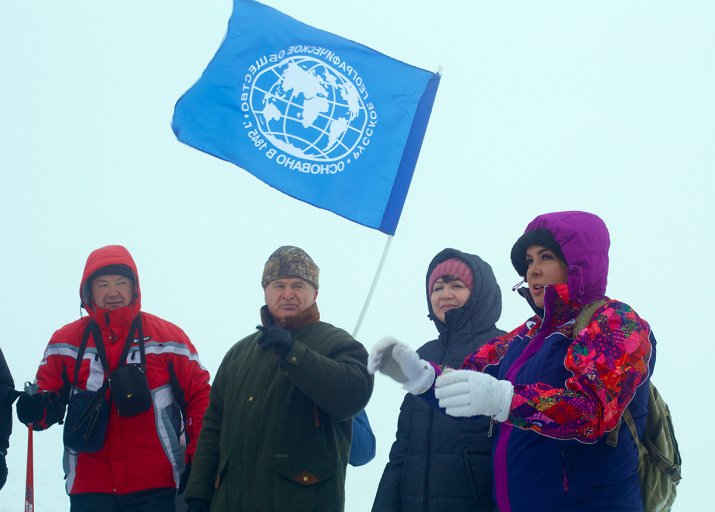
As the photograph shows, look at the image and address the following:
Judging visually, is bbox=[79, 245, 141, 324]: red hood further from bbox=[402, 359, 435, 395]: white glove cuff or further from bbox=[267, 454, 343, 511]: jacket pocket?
bbox=[402, 359, 435, 395]: white glove cuff

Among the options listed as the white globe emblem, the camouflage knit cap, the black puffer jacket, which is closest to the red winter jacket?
the camouflage knit cap

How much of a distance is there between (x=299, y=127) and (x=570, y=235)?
7.24 feet

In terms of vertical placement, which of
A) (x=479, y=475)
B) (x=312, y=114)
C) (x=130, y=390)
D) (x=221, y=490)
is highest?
(x=312, y=114)

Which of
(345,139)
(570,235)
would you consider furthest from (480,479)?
(345,139)

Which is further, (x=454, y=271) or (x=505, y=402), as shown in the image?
(x=454, y=271)

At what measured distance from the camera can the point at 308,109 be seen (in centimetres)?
397

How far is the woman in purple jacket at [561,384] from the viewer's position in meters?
1.77

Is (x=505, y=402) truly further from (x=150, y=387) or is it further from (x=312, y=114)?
(x=312, y=114)

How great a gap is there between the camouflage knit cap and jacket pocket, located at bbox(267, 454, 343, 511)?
0.87 metres

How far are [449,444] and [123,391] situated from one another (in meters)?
1.51

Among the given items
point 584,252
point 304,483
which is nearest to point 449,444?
point 304,483

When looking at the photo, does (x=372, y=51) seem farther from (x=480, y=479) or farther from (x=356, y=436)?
(x=480, y=479)

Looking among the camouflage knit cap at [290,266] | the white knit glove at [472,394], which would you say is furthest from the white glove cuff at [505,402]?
the camouflage knit cap at [290,266]

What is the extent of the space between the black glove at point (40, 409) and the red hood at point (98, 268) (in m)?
0.44
